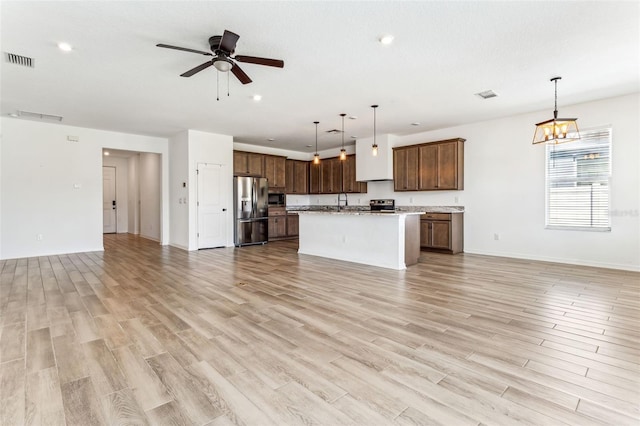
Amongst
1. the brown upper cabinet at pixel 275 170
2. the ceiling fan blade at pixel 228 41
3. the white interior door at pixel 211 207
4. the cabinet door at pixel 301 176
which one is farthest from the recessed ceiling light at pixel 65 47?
the cabinet door at pixel 301 176

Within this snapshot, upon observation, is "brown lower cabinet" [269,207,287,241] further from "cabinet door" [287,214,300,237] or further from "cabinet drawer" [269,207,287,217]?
"cabinet door" [287,214,300,237]

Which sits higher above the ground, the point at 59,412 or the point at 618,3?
the point at 618,3

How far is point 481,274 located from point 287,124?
4.64 meters

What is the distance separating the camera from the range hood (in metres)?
7.82

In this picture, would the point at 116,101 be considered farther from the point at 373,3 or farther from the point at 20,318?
the point at 373,3

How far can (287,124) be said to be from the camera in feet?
21.9

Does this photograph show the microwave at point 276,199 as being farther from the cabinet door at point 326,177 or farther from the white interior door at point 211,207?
the white interior door at point 211,207

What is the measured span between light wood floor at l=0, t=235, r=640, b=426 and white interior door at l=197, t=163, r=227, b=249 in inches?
121

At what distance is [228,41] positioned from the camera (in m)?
2.86

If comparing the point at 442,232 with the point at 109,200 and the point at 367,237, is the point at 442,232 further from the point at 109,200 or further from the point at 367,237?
the point at 109,200

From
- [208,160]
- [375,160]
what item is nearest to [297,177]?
[375,160]

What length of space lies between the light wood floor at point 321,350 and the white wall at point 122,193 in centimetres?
701

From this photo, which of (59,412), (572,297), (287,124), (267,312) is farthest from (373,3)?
(287,124)

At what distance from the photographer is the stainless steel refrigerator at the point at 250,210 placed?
26.4 feet
